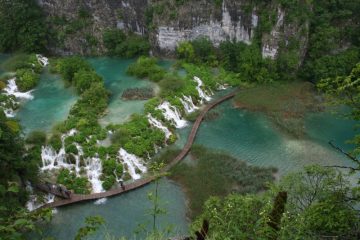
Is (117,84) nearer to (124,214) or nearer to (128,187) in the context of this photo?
(128,187)

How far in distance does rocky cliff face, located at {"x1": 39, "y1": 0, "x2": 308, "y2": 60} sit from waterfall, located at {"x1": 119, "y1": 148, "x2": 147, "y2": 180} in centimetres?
1208

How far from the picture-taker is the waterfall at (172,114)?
23855 millimetres

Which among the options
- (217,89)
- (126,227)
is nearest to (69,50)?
(217,89)

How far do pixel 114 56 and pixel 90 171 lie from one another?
44.8 ft

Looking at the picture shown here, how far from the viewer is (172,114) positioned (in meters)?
24.2

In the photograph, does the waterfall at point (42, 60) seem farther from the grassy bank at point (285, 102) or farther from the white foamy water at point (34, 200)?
the grassy bank at point (285, 102)

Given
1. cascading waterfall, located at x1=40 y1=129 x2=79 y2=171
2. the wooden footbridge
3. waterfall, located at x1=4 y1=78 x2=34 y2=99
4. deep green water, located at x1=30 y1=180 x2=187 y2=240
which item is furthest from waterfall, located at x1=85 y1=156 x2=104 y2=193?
waterfall, located at x1=4 y1=78 x2=34 y2=99

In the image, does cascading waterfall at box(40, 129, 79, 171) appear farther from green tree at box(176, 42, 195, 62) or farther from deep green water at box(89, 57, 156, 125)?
green tree at box(176, 42, 195, 62)

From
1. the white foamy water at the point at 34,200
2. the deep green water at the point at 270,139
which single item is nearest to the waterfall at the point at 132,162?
the deep green water at the point at 270,139

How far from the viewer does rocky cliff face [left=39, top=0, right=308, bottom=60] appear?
27958 millimetres

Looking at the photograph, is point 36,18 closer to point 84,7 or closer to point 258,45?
point 84,7

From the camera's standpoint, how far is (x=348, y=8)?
2806 centimetres

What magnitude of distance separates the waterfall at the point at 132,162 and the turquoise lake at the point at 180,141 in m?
1.19

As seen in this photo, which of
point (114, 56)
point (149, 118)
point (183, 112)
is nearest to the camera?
point (149, 118)
